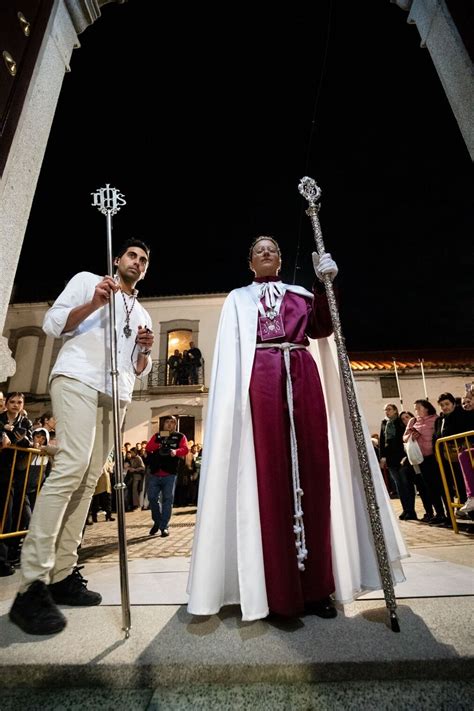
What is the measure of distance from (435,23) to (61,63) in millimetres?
2953

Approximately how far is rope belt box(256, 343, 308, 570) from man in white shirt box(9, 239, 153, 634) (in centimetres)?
98

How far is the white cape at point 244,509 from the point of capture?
1.82 meters

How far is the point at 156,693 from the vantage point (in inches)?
53.2

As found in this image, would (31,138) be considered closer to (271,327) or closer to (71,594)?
(271,327)

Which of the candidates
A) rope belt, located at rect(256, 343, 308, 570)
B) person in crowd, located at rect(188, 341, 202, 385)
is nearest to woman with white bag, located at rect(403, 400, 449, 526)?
rope belt, located at rect(256, 343, 308, 570)

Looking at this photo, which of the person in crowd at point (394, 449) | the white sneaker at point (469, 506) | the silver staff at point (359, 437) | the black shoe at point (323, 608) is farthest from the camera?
the person in crowd at point (394, 449)

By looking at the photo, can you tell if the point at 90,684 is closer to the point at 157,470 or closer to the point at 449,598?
the point at 449,598

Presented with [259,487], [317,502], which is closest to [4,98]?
[259,487]

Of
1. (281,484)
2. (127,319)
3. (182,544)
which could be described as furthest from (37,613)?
(182,544)

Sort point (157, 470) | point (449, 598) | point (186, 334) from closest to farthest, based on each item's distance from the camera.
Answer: point (449, 598), point (157, 470), point (186, 334)

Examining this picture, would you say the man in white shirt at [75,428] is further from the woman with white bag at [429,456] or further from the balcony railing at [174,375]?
the balcony railing at [174,375]

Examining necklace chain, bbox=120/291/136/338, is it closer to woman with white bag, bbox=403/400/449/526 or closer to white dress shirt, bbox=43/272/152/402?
white dress shirt, bbox=43/272/152/402

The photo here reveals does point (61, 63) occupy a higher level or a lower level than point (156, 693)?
higher

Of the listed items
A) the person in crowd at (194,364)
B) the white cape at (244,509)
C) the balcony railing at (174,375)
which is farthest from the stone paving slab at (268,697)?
the person in crowd at (194,364)
